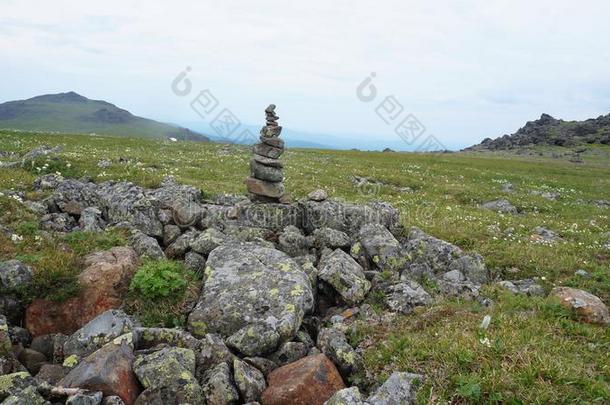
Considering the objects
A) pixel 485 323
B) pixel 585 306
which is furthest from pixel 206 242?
pixel 585 306

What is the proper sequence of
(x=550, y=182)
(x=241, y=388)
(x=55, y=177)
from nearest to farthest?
(x=241, y=388), (x=55, y=177), (x=550, y=182)

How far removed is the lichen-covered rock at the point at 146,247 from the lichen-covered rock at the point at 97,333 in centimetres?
298

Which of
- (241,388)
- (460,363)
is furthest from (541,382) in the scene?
(241,388)

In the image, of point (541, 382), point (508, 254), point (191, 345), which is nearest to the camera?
point (541, 382)

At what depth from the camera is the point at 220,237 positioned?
14.4 m

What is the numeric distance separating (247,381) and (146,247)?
20.5 ft

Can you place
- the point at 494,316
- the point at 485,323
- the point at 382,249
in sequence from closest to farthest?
the point at 485,323, the point at 494,316, the point at 382,249

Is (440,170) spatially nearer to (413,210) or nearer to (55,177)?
(413,210)

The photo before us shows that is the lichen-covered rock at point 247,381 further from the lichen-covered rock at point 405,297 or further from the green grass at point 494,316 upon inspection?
the lichen-covered rock at point 405,297

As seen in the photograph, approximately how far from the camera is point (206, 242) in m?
14.0

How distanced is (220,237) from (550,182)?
151ft

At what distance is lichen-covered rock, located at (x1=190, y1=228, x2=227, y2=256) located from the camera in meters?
13.9

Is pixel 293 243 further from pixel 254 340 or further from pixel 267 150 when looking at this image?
pixel 254 340

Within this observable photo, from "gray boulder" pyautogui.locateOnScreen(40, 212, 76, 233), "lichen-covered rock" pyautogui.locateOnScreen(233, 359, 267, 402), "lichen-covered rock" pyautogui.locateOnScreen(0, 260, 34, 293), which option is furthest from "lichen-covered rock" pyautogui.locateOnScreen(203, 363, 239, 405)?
"gray boulder" pyautogui.locateOnScreen(40, 212, 76, 233)
